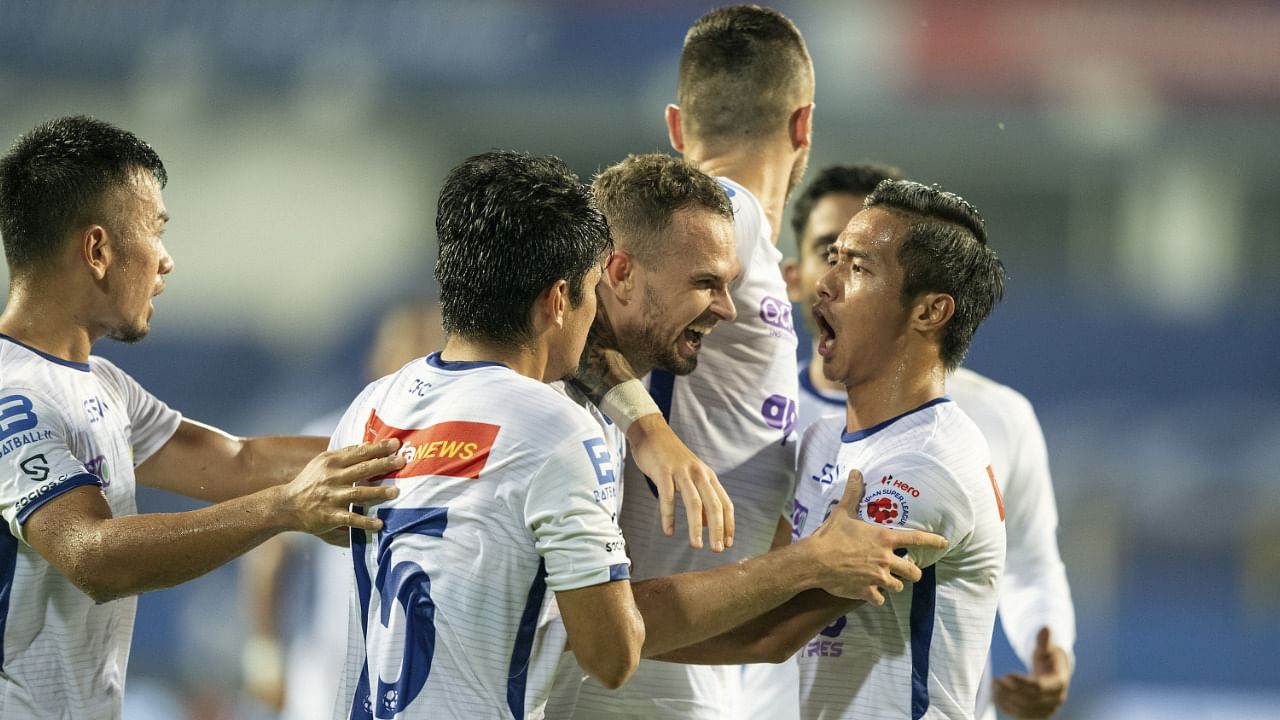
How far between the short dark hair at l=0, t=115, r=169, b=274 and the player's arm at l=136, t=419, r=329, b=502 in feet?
2.00

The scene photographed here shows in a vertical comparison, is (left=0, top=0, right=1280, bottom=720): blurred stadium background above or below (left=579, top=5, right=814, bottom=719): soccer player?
above

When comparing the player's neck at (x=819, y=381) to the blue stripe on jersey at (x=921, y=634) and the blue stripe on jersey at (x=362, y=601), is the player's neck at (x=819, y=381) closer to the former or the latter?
the blue stripe on jersey at (x=921, y=634)

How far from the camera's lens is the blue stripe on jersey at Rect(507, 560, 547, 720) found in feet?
8.50

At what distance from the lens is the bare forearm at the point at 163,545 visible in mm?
2840

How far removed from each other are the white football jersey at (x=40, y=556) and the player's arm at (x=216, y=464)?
277mm

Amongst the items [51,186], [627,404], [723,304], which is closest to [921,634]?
[627,404]

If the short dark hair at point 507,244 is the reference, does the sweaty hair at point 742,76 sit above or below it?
above

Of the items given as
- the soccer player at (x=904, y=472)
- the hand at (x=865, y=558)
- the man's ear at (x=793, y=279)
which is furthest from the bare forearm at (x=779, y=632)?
the man's ear at (x=793, y=279)

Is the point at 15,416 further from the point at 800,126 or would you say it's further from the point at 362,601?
the point at 800,126

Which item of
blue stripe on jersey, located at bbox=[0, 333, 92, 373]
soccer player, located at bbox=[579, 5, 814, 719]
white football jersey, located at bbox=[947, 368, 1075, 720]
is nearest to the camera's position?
blue stripe on jersey, located at bbox=[0, 333, 92, 373]

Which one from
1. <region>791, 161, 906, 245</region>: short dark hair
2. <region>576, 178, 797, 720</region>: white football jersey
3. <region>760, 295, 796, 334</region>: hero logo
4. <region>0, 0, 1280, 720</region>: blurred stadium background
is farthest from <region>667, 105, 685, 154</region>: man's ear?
<region>0, 0, 1280, 720</region>: blurred stadium background

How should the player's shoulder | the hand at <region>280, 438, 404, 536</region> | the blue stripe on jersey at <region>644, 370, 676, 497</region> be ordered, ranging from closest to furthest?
the hand at <region>280, 438, 404, 536</region> < the blue stripe on jersey at <region>644, 370, 676, 497</region> < the player's shoulder

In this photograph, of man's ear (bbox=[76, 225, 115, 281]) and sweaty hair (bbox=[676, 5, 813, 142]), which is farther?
sweaty hair (bbox=[676, 5, 813, 142])

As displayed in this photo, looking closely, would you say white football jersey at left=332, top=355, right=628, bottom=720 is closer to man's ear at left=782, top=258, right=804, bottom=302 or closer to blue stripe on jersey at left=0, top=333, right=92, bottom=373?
blue stripe on jersey at left=0, top=333, right=92, bottom=373
